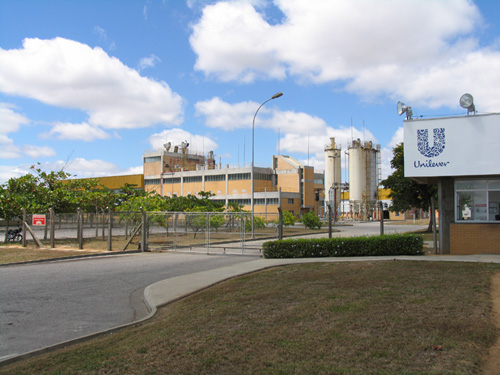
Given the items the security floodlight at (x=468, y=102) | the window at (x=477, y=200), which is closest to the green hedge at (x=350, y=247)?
the window at (x=477, y=200)

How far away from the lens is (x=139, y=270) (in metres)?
16.0

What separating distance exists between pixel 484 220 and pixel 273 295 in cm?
1174

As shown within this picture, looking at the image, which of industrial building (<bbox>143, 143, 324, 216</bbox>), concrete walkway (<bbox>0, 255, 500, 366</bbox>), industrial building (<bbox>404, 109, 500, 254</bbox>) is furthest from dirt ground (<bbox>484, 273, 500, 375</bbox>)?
industrial building (<bbox>143, 143, 324, 216</bbox>)

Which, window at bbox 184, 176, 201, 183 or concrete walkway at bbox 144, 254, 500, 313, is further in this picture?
window at bbox 184, 176, 201, 183

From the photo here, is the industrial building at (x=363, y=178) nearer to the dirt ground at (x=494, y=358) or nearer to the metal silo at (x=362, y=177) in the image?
the metal silo at (x=362, y=177)

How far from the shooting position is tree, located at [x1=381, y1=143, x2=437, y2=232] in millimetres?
39969

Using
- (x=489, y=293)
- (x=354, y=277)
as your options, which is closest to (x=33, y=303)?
(x=354, y=277)

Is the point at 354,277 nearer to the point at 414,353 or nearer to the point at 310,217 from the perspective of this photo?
the point at 414,353

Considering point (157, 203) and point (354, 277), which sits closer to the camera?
point (354, 277)

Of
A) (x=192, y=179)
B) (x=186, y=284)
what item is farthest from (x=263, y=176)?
(x=186, y=284)

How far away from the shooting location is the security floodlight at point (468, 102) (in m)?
17.2

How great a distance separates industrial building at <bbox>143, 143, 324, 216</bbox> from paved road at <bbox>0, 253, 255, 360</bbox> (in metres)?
51.6

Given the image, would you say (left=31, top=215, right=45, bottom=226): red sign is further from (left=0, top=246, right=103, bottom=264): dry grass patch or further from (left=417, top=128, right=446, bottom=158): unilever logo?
(left=417, top=128, right=446, bottom=158): unilever logo

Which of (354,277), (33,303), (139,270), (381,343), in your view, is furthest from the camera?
(139,270)
